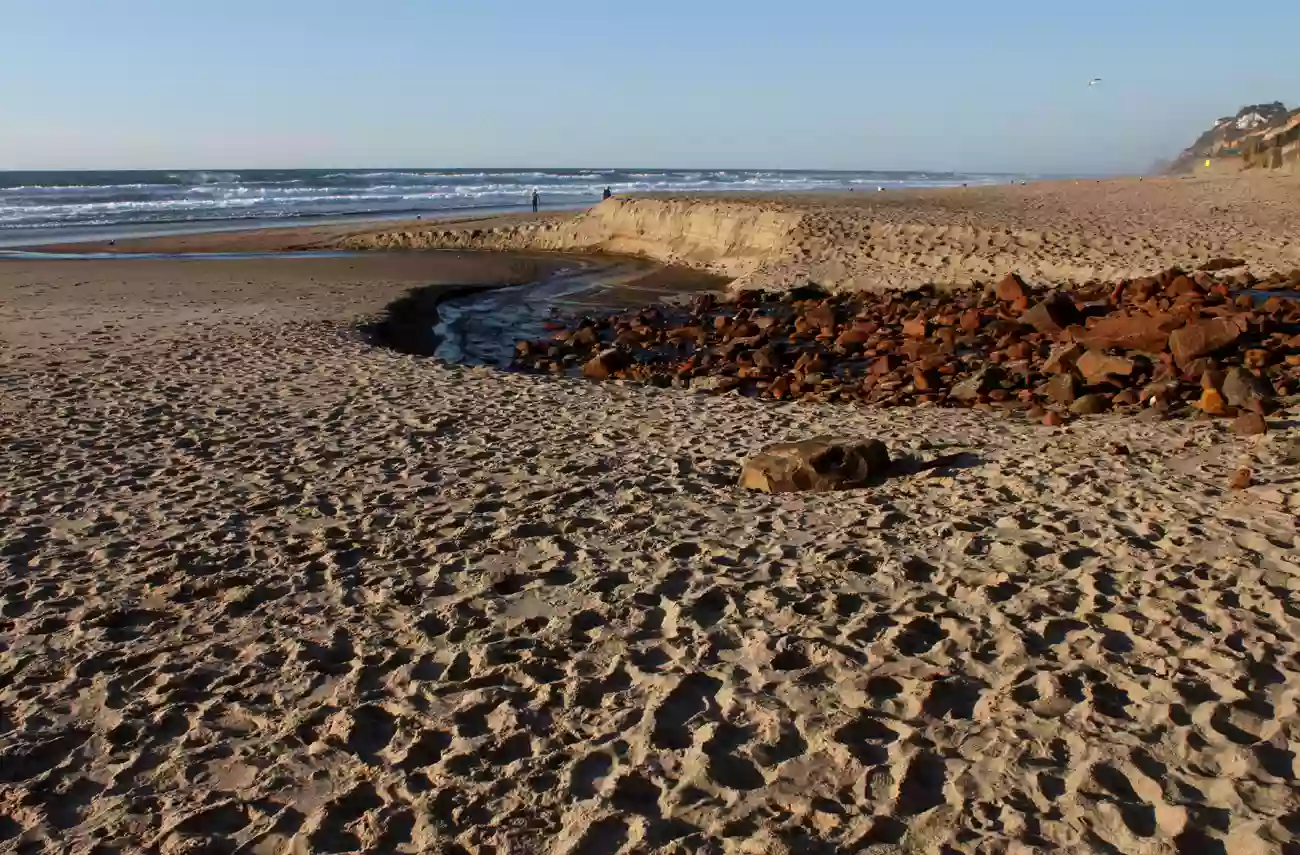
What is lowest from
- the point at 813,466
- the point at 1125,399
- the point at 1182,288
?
the point at 1125,399

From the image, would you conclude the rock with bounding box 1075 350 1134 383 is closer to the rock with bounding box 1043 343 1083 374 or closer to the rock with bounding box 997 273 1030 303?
the rock with bounding box 1043 343 1083 374

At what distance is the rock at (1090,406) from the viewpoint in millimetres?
8297

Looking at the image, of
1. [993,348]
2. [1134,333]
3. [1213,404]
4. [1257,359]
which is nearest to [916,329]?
[993,348]

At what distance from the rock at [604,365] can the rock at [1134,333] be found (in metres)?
4.83

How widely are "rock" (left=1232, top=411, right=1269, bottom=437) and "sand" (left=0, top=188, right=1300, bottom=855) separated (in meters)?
0.26

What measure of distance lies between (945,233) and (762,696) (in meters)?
17.0

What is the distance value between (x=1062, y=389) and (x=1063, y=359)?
1.22 m

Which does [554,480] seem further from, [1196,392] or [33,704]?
[1196,392]

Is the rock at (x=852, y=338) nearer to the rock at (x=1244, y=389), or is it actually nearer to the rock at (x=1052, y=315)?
the rock at (x=1052, y=315)

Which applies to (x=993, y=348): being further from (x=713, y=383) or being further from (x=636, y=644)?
(x=636, y=644)

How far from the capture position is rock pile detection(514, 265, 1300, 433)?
8766 mm

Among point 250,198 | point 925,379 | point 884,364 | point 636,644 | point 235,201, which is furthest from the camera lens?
point 250,198

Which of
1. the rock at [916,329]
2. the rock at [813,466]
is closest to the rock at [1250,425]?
the rock at [813,466]

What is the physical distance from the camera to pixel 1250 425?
7055 millimetres
